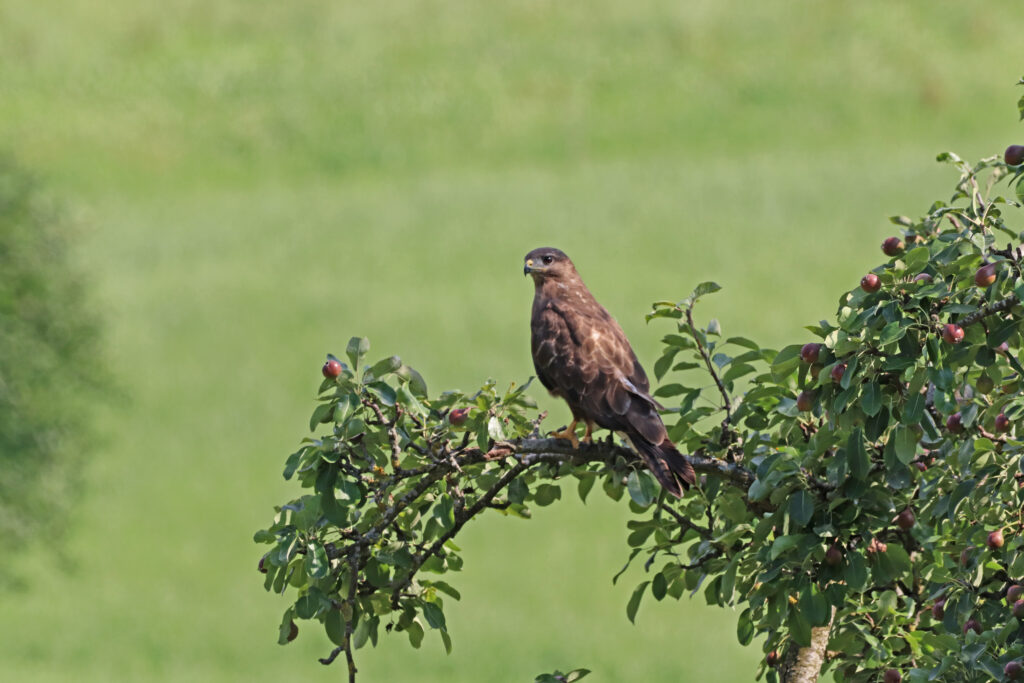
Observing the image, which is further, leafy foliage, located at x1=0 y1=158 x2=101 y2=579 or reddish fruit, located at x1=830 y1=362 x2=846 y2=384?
leafy foliage, located at x1=0 y1=158 x2=101 y2=579

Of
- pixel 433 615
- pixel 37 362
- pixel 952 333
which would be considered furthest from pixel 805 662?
pixel 37 362

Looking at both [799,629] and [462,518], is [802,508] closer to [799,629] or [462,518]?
[799,629]

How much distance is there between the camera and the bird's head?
24.3 feet

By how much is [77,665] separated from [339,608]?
2050cm

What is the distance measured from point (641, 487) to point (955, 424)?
113cm

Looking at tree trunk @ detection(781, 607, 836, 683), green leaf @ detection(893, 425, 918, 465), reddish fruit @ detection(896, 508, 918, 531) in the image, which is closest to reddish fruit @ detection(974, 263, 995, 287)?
green leaf @ detection(893, 425, 918, 465)

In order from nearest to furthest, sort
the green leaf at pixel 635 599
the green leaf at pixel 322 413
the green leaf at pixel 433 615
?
1. the green leaf at pixel 322 413
2. the green leaf at pixel 433 615
3. the green leaf at pixel 635 599

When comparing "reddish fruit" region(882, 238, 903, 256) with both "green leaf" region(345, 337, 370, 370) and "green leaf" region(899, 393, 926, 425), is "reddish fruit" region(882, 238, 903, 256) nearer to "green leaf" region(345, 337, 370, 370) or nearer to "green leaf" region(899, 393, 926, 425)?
"green leaf" region(899, 393, 926, 425)

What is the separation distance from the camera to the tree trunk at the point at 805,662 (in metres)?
6.18

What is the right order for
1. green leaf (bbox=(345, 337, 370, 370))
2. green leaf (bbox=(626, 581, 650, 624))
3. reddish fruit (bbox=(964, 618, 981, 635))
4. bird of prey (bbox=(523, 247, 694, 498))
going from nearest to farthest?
reddish fruit (bbox=(964, 618, 981, 635)) < green leaf (bbox=(345, 337, 370, 370)) < bird of prey (bbox=(523, 247, 694, 498)) < green leaf (bbox=(626, 581, 650, 624))

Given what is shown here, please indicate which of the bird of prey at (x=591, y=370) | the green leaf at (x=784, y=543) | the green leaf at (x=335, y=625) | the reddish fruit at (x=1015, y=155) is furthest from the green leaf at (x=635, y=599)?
the reddish fruit at (x=1015, y=155)

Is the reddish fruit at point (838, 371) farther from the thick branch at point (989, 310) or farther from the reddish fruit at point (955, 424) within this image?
the reddish fruit at point (955, 424)

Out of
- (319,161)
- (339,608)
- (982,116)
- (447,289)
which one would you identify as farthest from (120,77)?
(339,608)

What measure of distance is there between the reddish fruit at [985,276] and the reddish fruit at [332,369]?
7.17 feet
